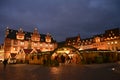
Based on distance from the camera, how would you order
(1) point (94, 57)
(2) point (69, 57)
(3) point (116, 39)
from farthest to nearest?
(3) point (116, 39)
(2) point (69, 57)
(1) point (94, 57)

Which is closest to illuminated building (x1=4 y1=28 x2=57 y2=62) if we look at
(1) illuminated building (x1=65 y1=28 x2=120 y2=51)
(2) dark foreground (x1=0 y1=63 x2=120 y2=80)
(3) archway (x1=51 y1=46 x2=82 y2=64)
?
(1) illuminated building (x1=65 y1=28 x2=120 y2=51)

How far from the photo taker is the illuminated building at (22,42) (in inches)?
3698

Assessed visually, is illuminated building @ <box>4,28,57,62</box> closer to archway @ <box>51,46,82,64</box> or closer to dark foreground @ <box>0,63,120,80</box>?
archway @ <box>51,46,82,64</box>

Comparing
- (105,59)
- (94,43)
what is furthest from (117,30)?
(105,59)

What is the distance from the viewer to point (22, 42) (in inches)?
3937

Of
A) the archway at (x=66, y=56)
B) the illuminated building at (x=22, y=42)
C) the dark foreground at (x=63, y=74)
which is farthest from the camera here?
the illuminated building at (x=22, y=42)

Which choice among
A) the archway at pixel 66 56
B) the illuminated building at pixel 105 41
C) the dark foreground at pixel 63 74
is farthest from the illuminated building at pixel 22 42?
the dark foreground at pixel 63 74

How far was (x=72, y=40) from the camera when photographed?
13300 cm

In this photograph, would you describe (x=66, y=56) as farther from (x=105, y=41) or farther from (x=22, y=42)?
(x=105, y=41)

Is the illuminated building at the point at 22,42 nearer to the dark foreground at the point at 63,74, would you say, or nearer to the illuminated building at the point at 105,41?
the illuminated building at the point at 105,41

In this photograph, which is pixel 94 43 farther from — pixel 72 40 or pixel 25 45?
pixel 25 45

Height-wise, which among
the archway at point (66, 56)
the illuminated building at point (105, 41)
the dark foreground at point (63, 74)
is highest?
the illuminated building at point (105, 41)

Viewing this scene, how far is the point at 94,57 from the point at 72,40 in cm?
8534

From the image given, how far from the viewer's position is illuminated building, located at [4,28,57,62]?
93.9 metres
